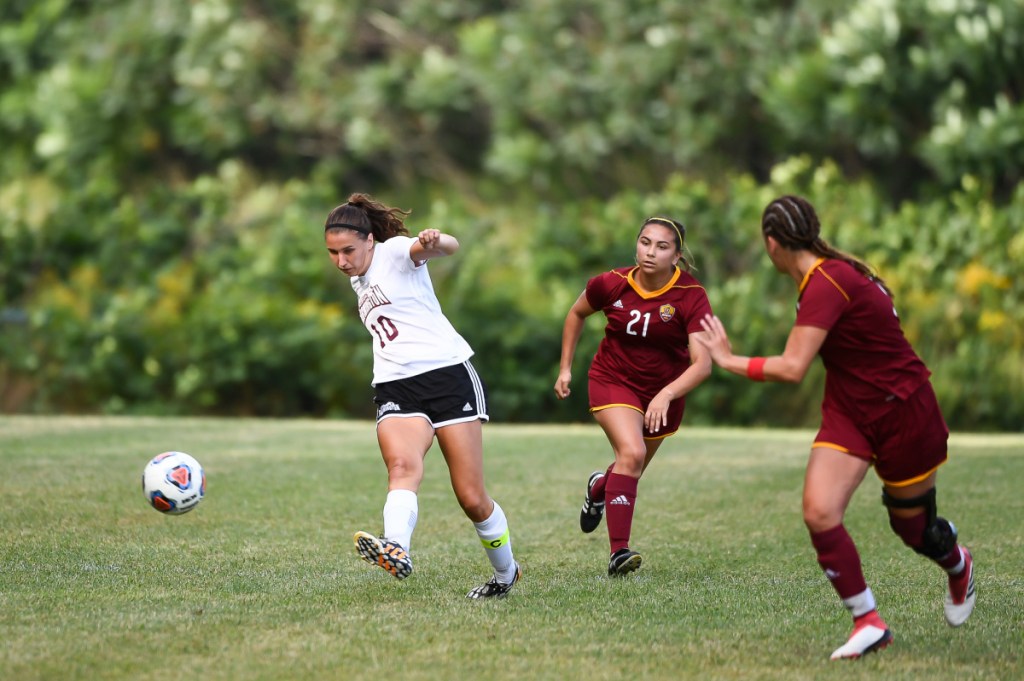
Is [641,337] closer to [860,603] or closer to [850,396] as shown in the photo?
[850,396]

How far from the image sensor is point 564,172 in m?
26.0

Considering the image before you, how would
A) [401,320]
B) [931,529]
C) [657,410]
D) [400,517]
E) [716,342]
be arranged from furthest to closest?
[657,410]
[401,320]
[400,517]
[931,529]
[716,342]

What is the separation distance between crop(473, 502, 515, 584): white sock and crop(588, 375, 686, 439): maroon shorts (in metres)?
1.33

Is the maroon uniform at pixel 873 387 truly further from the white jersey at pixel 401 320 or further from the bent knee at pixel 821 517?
the white jersey at pixel 401 320

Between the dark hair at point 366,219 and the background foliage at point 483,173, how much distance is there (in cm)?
1306

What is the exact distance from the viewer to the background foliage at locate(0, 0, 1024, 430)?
19609 mm

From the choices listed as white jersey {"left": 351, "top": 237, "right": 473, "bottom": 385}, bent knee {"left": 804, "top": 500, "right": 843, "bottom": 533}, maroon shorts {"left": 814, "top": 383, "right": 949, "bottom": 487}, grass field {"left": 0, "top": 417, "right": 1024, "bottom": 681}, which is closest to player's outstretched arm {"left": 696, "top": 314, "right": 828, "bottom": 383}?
maroon shorts {"left": 814, "top": 383, "right": 949, "bottom": 487}

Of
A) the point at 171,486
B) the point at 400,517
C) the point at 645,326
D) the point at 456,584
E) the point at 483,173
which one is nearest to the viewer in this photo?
the point at 400,517

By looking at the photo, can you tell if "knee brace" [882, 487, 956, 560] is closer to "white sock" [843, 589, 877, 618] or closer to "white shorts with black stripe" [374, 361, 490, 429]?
"white sock" [843, 589, 877, 618]

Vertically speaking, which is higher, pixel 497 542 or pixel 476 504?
pixel 476 504

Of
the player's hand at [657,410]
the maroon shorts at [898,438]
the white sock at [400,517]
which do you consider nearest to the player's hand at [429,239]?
the white sock at [400,517]

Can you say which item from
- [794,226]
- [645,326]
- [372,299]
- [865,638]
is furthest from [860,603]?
[372,299]

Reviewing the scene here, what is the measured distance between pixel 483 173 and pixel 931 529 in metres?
23.2

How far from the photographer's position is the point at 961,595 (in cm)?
557
